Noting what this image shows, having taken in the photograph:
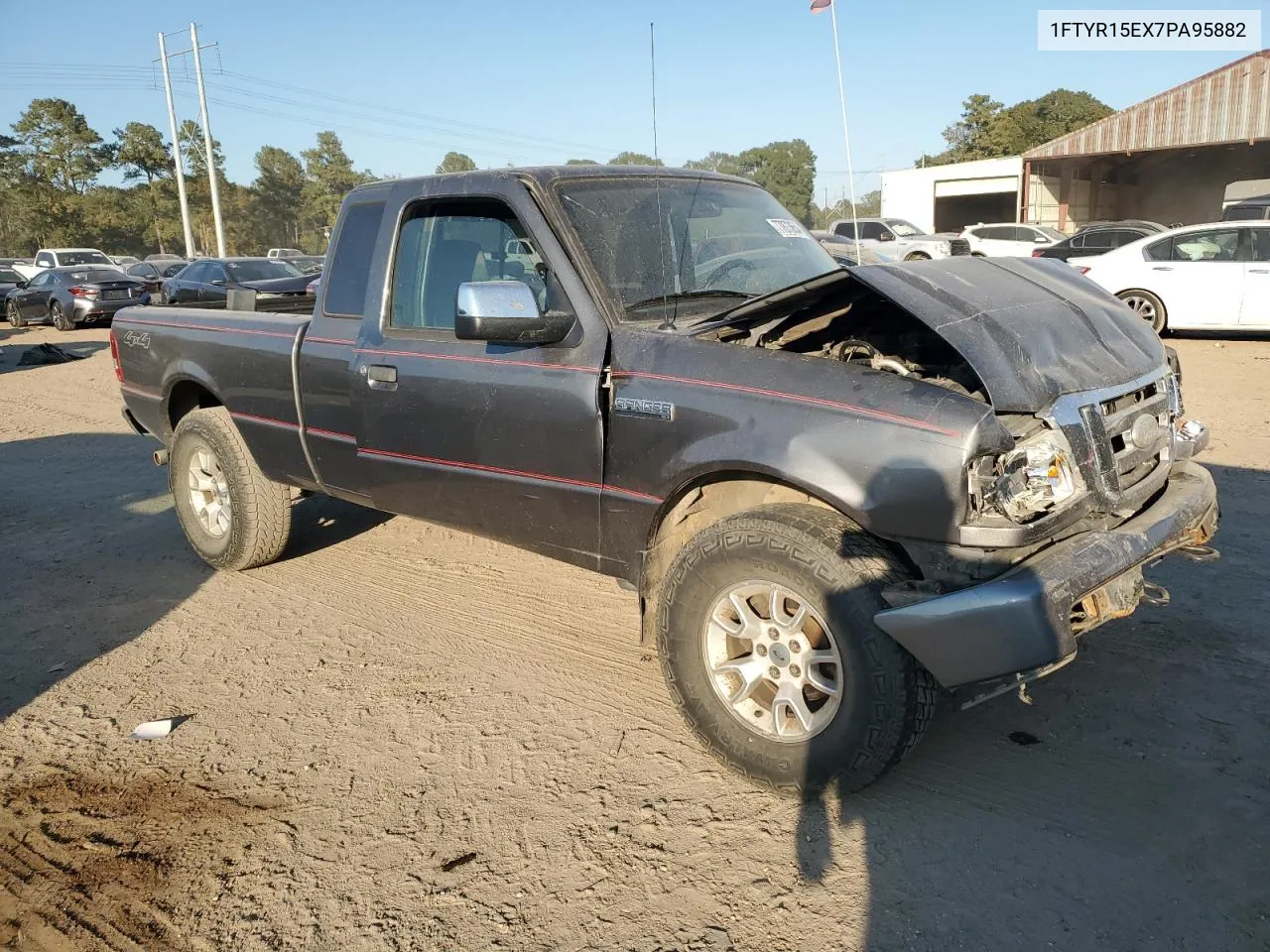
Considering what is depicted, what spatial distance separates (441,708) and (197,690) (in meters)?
1.14

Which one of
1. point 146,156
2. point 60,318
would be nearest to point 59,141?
point 146,156

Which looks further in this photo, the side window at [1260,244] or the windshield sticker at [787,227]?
the side window at [1260,244]

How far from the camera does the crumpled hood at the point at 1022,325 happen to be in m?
2.83

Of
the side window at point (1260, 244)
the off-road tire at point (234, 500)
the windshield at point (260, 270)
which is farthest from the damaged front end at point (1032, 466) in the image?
the windshield at point (260, 270)

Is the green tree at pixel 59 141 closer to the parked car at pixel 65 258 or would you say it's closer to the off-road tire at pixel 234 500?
the parked car at pixel 65 258

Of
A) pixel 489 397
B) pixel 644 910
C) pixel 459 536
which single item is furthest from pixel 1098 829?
pixel 459 536

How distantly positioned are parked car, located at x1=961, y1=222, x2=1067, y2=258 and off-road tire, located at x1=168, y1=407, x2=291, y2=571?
Result: 2096 centimetres

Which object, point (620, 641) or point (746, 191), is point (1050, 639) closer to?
point (620, 641)

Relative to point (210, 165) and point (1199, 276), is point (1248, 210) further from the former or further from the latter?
point (210, 165)

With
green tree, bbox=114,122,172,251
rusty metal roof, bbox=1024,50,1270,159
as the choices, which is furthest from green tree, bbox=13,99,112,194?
rusty metal roof, bbox=1024,50,1270,159

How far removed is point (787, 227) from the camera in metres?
4.53

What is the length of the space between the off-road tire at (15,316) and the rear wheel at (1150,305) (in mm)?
23206

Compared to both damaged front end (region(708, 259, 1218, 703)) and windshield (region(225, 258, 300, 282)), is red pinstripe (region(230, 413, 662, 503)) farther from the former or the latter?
windshield (region(225, 258, 300, 282))

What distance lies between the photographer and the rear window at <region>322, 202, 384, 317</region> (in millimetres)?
4320
